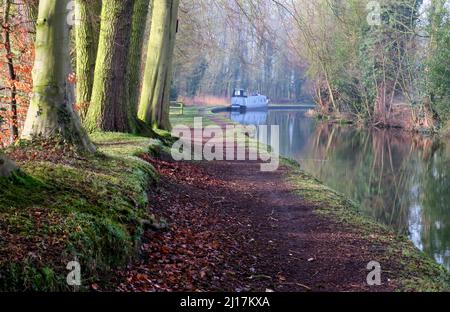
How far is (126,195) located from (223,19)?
12489mm

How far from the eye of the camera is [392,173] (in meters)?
21.2

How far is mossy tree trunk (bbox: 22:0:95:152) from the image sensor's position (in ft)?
25.4

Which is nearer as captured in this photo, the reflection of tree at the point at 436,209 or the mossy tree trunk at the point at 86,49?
the reflection of tree at the point at 436,209

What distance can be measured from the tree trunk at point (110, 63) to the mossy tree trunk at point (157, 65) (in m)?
4.52

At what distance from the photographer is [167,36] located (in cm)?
1817

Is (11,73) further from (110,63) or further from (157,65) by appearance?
(157,65)

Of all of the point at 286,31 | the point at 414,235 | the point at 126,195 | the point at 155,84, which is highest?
the point at 286,31

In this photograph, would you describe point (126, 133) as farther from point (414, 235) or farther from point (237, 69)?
point (237, 69)

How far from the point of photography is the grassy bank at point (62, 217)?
4152mm

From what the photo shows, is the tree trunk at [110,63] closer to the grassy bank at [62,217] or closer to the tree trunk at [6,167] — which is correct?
the grassy bank at [62,217]

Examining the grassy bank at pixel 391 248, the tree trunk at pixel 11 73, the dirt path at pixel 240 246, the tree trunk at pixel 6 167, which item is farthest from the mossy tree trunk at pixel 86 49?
the tree trunk at pixel 6 167

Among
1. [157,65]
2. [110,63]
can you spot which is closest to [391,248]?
[110,63]

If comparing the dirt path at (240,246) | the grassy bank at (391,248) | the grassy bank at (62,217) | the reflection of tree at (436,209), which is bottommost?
the reflection of tree at (436,209)
